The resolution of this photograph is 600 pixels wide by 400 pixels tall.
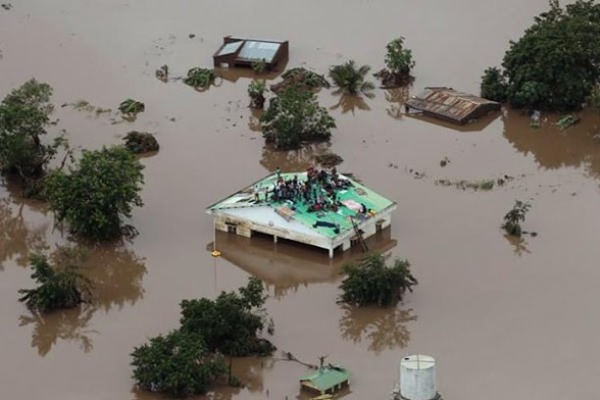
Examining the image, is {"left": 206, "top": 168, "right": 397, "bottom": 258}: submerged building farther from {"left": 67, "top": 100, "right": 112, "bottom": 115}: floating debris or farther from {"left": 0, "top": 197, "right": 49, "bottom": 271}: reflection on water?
{"left": 67, "top": 100, "right": 112, "bottom": 115}: floating debris

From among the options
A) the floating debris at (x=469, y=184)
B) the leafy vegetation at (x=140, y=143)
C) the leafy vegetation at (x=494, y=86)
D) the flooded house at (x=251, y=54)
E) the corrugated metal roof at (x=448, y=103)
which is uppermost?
the flooded house at (x=251, y=54)

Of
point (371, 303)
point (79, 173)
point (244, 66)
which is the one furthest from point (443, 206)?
point (244, 66)

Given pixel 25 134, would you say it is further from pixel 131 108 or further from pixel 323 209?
pixel 323 209

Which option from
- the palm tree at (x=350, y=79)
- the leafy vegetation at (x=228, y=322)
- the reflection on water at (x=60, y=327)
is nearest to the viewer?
the leafy vegetation at (x=228, y=322)

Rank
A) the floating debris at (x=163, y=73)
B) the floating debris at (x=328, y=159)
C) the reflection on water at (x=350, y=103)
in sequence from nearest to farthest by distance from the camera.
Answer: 1. the floating debris at (x=328, y=159)
2. the reflection on water at (x=350, y=103)
3. the floating debris at (x=163, y=73)

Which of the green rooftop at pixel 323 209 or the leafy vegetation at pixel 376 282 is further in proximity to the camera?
the green rooftop at pixel 323 209

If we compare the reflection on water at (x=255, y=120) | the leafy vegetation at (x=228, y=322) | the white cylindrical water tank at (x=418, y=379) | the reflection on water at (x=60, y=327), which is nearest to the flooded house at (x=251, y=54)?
the reflection on water at (x=255, y=120)

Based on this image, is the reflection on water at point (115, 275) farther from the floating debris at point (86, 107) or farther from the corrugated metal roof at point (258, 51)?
the corrugated metal roof at point (258, 51)

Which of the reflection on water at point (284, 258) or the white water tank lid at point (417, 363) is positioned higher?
the reflection on water at point (284, 258)

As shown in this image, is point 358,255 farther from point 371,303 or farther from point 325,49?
point 325,49
